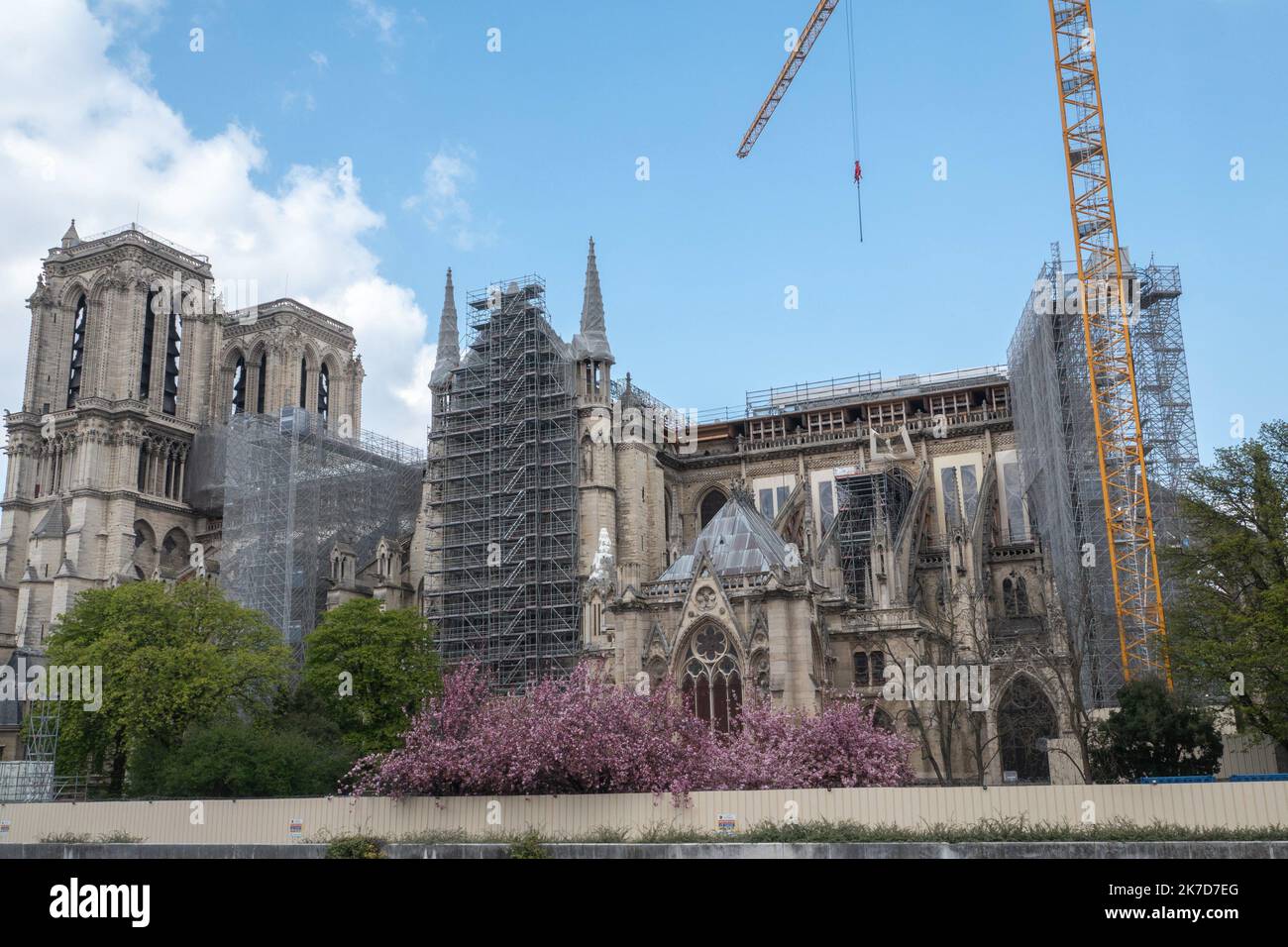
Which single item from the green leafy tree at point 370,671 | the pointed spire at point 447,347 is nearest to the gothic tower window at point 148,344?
the pointed spire at point 447,347

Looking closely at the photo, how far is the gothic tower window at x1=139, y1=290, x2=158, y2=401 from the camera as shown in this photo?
8081 cm

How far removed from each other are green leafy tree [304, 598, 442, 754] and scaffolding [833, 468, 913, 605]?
18.4 m

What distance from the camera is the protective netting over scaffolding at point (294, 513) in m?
64.3

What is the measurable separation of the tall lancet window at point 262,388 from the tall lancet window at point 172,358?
6009 millimetres

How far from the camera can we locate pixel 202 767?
37.1m

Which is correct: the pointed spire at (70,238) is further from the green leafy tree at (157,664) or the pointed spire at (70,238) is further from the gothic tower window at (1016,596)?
the gothic tower window at (1016,596)

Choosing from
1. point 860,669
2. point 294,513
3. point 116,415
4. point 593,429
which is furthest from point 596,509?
point 116,415

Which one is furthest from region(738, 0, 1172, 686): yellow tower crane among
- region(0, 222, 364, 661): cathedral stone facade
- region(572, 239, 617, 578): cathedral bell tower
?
region(0, 222, 364, 661): cathedral stone facade

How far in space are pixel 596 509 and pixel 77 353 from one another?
4361cm
